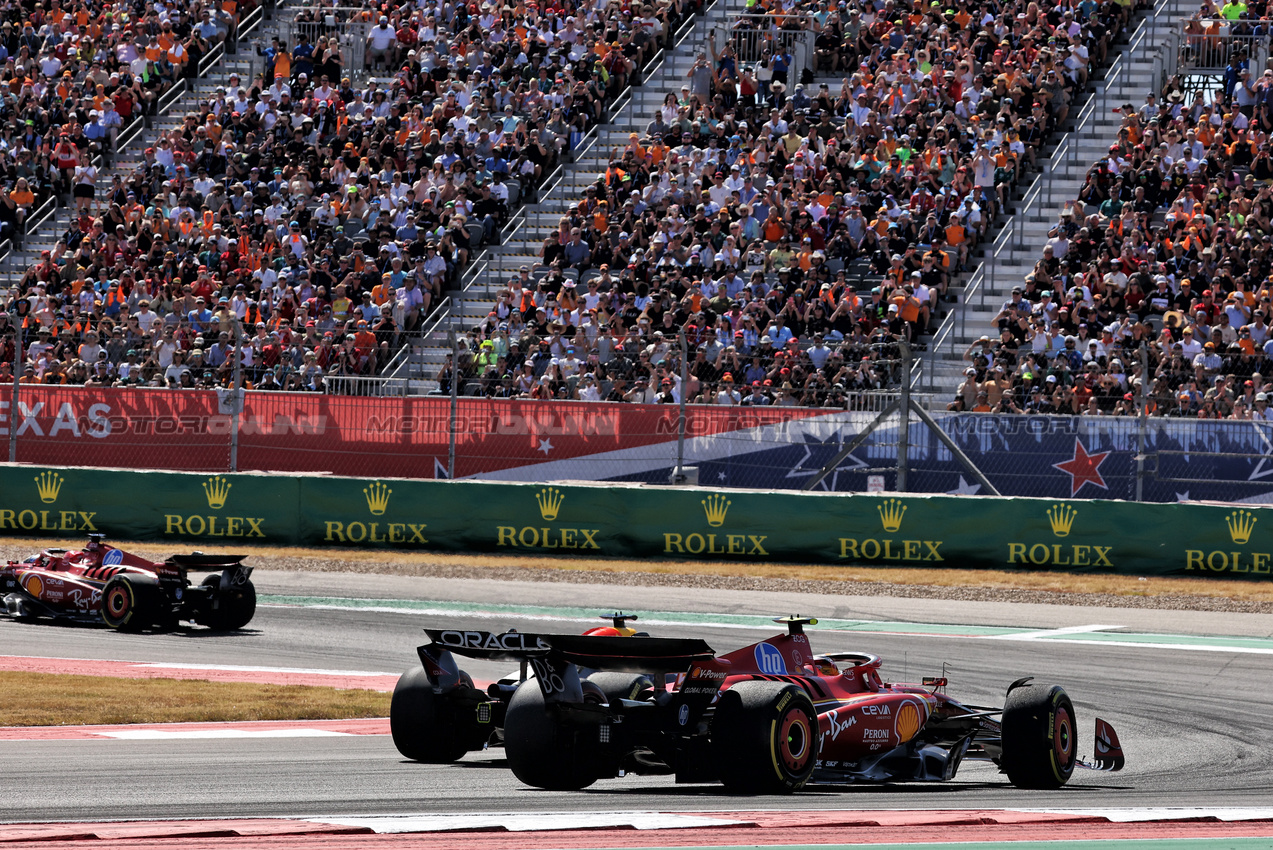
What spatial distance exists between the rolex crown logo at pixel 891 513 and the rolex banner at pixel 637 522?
2cm

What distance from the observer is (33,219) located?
33688mm

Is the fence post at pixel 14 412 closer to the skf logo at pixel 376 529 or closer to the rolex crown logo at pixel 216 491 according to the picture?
the rolex crown logo at pixel 216 491

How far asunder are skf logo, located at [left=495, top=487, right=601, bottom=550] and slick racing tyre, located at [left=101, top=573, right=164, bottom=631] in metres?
5.93

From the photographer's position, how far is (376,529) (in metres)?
22.1

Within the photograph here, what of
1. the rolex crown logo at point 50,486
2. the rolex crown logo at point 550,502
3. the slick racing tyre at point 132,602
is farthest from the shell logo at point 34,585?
the rolex crown logo at point 550,502

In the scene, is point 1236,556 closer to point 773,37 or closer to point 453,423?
point 453,423

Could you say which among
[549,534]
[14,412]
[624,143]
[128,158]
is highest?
[128,158]

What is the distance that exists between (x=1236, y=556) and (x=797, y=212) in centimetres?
904

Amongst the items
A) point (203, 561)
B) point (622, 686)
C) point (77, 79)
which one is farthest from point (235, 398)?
point (622, 686)

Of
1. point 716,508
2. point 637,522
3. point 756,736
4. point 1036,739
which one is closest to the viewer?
point 756,736

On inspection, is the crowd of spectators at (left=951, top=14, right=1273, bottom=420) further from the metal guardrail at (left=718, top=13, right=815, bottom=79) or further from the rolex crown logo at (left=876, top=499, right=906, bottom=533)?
the metal guardrail at (left=718, top=13, right=815, bottom=79)

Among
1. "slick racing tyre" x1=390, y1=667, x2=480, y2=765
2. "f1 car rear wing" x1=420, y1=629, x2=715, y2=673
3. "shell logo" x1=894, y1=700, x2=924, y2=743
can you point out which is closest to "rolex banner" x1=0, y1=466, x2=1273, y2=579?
"shell logo" x1=894, y1=700, x2=924, y2=743

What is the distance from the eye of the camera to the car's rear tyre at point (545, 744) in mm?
8312

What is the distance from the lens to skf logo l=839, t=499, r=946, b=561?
2020cm
